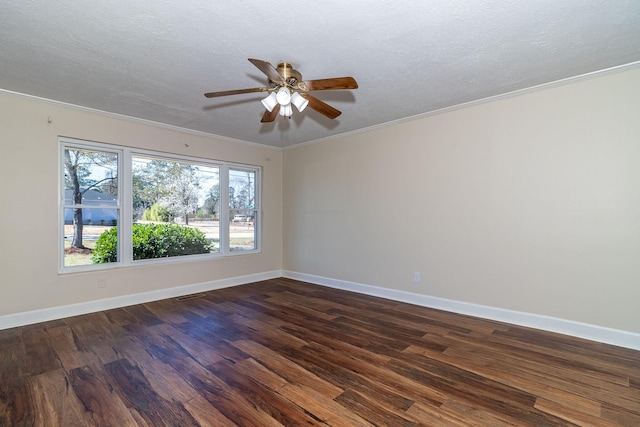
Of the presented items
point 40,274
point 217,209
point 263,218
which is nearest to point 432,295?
point 263,218

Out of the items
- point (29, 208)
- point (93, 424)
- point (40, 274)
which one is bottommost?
point (93, 424)

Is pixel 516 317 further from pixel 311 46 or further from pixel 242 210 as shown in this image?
pixel 242 210

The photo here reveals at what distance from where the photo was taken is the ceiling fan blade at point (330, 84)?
2.25 m

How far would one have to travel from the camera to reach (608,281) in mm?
2891

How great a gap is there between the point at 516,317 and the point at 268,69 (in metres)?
3.66

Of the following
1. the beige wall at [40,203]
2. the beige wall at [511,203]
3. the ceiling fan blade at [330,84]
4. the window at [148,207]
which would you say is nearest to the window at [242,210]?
the window at [148,207]

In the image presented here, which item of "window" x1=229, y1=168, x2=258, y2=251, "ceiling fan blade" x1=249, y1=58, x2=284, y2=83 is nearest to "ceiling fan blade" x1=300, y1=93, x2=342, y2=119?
"ceiling fan blade" x1=249, y1=58, x2=284, y2=83

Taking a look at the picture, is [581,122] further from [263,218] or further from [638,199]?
[263,218]

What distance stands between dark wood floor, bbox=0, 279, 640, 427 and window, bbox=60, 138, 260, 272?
996mm

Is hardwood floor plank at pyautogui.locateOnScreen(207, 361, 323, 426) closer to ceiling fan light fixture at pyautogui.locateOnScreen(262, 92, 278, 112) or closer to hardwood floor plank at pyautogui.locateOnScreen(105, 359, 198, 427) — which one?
hardwood floor plank at pyautogui.locateOnScreen(105, 359, 198, 427)

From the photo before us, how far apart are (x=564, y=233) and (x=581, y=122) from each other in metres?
1.14

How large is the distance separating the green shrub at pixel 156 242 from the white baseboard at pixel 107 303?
0.54 m

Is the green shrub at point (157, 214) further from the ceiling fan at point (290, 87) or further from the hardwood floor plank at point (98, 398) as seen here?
the ceiling fan at point (290, 87)

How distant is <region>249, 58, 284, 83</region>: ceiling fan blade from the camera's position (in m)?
2.02
